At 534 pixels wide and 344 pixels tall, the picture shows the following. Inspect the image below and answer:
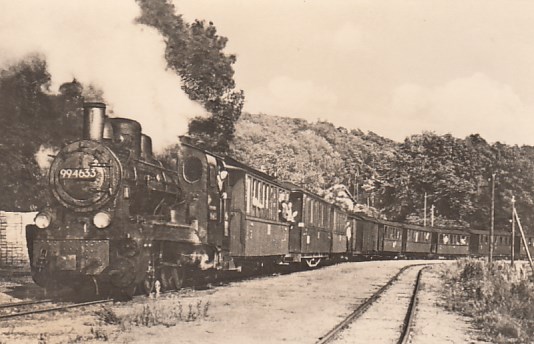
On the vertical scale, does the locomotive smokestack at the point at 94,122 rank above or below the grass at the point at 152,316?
above

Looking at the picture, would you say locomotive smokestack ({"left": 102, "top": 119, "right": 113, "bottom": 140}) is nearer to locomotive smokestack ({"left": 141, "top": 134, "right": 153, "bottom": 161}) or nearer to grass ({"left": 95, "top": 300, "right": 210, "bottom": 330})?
locomotive smokestack ({"left": 141, "top": 134, "right": 153, "bottom": 161})

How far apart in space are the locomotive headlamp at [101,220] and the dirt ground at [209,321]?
1.20 m

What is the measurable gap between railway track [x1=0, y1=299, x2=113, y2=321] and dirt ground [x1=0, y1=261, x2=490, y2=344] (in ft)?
0.62

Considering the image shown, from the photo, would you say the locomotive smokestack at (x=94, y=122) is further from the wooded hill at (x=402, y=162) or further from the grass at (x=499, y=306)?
the wooded hill at (x=402, y=162)

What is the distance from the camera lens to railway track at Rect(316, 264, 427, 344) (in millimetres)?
7477

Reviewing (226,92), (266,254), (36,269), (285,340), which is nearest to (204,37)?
(226,92)

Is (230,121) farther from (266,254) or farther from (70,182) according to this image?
(70,182)

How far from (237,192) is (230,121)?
34.1ft

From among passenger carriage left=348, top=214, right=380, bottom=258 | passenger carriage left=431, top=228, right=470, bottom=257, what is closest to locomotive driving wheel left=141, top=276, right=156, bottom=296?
passenger carriage left=348, top=214, right=380, bottom=258

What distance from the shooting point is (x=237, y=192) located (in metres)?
13.2

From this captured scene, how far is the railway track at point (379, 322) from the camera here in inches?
294

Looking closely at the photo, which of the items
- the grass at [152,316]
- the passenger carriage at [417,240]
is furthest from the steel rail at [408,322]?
the passenger carriage at [417,240]

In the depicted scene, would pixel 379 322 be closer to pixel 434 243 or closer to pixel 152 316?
pixel 152 316

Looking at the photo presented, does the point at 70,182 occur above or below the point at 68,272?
above
